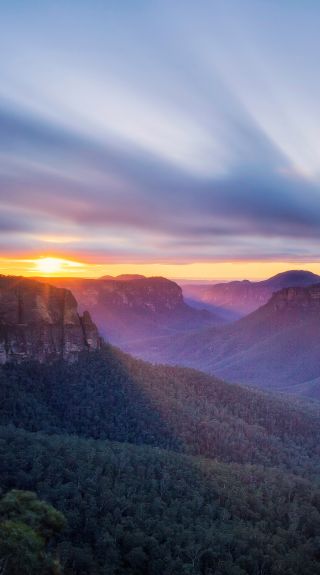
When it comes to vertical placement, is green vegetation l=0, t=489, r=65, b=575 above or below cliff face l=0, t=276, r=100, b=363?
below

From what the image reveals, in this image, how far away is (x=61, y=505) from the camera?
4334cm

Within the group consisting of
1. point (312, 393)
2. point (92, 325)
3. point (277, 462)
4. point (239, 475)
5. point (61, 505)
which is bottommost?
point (312, 393)

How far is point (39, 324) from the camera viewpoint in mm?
102875

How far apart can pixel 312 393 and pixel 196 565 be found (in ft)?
541

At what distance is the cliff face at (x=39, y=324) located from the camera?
97.6 meters

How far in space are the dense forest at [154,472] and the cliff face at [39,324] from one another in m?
3.69

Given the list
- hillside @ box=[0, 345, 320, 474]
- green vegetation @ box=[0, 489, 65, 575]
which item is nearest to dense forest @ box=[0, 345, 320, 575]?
hillside @ box=[0, 345, 320, 474]

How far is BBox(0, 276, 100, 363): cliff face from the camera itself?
97.6 metres

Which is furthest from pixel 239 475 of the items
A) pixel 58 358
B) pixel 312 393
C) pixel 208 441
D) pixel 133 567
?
pixel 312 393

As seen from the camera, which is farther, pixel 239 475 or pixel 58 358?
pixel 58 358

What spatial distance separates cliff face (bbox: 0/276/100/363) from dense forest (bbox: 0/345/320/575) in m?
3.69

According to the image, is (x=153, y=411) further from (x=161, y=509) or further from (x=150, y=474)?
(x=161, y=509)

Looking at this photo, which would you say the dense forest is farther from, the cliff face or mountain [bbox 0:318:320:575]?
the cliff face

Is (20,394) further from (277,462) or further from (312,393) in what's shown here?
(312,393)
